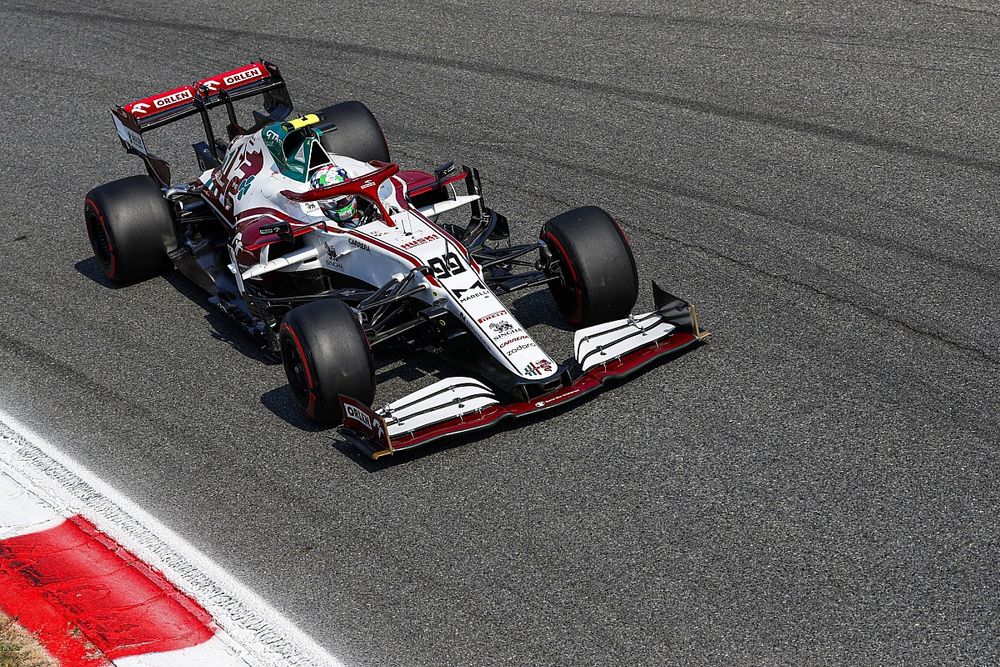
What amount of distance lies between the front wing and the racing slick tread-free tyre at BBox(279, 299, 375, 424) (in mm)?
139

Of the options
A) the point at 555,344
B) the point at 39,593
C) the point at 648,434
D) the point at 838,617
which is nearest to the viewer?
the point at 838,617

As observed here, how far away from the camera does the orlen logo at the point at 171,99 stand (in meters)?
11.0

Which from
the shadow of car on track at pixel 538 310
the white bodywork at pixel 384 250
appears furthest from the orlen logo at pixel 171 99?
the shadow of car on track at pixel 538 310

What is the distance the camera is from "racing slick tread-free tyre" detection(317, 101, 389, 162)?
11281 mm

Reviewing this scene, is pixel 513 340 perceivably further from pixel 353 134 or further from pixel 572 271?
pixel 353 134

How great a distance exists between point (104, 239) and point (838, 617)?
7.20m

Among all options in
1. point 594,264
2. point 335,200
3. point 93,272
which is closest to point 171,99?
point 93,272

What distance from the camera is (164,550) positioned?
6.98m

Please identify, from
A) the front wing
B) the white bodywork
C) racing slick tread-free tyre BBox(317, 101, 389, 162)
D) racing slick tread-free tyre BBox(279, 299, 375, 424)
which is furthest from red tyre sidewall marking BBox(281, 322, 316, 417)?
racing slick tread-free tyre BBox(317, 101, 389, 162)

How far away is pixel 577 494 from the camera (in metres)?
7.11

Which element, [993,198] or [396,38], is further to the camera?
[396,38]

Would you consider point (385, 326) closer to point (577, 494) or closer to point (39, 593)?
point (577, 494)

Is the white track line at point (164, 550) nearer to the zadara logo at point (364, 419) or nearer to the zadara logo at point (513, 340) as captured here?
the zadara logo at point (364, 419)

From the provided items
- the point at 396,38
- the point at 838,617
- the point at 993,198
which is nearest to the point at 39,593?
the point at 838,617
